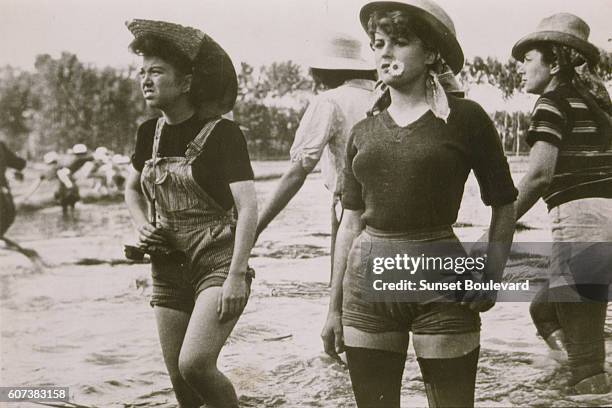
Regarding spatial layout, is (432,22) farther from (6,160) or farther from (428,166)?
(6,160)

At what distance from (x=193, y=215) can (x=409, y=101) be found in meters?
0.75

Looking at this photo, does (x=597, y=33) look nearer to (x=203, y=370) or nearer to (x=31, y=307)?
(x=203, y=370)

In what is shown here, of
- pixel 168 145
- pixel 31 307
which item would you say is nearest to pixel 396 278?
pixel 168 145

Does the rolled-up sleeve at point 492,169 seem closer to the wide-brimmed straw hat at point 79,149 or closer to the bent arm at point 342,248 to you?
the bent arm at point 342,248

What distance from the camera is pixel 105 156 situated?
114 inches

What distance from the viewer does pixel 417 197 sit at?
209 cm

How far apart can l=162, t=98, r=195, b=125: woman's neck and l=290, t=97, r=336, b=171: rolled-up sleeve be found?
44 cm

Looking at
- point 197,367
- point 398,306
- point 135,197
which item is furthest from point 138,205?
point 398,306

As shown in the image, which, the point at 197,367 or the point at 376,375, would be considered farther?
the point at 197,367

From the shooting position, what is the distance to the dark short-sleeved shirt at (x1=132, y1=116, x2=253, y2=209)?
2373 mm

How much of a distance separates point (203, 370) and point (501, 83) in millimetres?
1408

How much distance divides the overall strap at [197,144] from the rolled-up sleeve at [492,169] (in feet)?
2.72

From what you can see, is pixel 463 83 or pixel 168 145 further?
pixel 463 83

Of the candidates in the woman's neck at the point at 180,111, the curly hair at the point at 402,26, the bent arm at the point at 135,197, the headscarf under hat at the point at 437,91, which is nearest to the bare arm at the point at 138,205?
the bent arm at the point at 135,197
